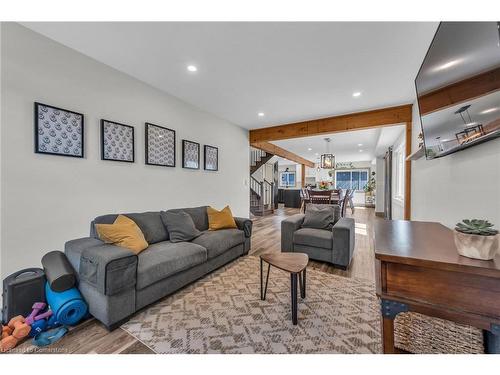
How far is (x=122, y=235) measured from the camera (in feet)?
6.56

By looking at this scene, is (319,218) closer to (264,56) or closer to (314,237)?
(314,237)

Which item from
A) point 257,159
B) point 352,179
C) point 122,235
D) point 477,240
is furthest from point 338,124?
point 352,179

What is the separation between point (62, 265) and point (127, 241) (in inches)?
19.5

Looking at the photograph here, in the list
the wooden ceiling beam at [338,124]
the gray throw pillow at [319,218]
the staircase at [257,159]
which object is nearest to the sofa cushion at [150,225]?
the gray throw pillow at [319,218]

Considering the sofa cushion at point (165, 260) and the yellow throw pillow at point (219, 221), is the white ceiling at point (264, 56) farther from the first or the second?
the sofa cushion at point (165, 260)

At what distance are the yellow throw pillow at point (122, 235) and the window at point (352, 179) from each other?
11.0 meters

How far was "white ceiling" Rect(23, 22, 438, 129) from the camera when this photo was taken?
5.92 feet

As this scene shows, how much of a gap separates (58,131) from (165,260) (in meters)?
1.61

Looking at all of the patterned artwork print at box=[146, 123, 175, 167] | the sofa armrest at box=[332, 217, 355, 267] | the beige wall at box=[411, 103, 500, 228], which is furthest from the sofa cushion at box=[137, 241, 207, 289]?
the beige wall at box=[411, 103, 500, 228]

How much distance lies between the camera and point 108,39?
76.9 inches

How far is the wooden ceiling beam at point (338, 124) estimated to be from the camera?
3.57m

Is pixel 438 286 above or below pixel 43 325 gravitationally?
above
